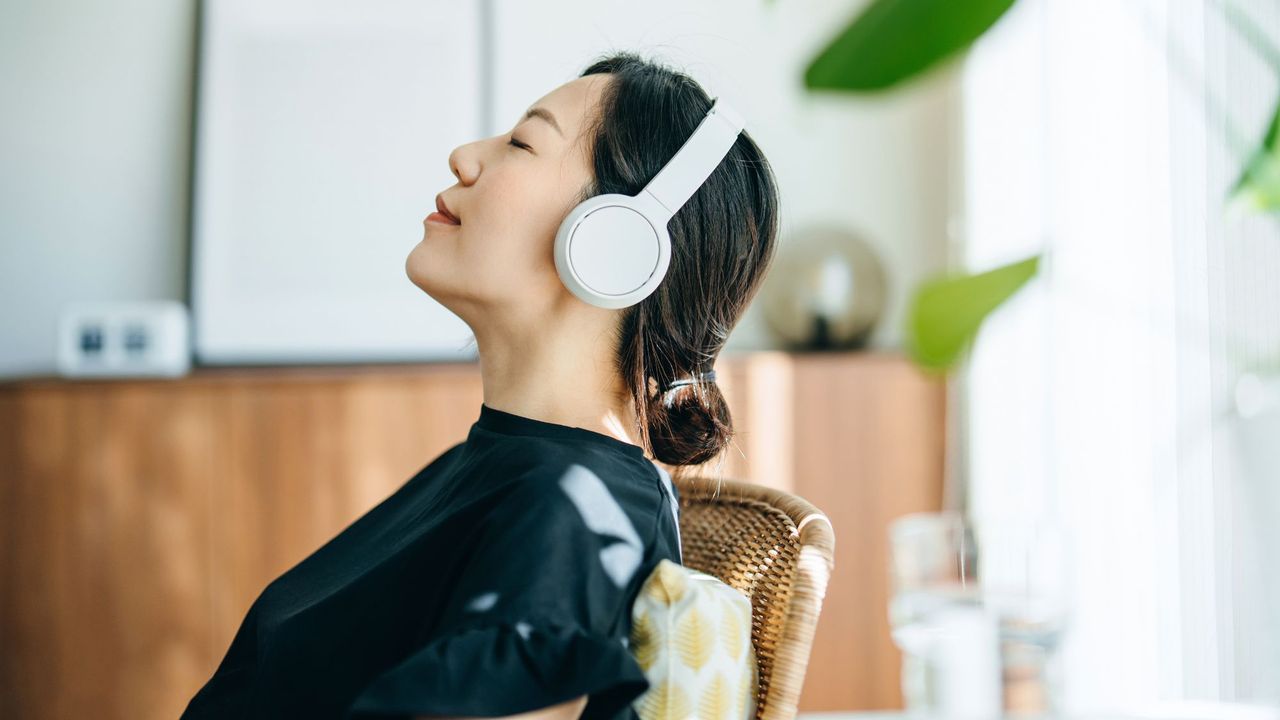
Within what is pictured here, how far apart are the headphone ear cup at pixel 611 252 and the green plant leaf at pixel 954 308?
304 millimetres

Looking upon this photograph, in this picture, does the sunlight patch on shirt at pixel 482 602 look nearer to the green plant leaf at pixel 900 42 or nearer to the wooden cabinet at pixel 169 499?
the green plant leaf at pixel 900 42

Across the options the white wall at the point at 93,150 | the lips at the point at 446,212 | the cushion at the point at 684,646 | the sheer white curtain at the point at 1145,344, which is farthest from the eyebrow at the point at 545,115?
the white wall at the point at 93,150

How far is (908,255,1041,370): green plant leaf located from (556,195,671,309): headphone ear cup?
304 mm

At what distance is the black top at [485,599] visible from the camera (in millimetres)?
650

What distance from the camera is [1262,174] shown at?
69cm

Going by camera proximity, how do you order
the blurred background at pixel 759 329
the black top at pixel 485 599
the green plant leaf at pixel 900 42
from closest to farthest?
1. the green plant leaf at pixel 900 42
2. the black top at pixel 485 599
3. the blurred background at pixel 759 329

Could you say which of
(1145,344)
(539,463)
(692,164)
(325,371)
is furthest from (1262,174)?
(325,371)

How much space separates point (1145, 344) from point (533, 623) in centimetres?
159

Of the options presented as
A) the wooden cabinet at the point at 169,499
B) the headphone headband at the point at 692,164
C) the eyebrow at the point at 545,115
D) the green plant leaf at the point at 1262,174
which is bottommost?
the wooden cabinet at the point at 169,499

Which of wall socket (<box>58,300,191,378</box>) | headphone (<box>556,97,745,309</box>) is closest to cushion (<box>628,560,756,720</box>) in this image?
headphone (<box>556,97,745,309</box>)

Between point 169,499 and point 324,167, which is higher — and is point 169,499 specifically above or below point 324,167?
below

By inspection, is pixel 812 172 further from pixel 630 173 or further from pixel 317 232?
pixel 630 173

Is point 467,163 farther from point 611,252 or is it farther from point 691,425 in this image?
point 691,425

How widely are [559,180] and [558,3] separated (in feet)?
6.51
